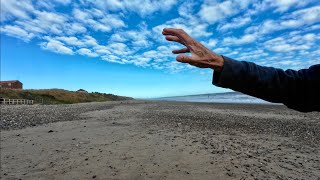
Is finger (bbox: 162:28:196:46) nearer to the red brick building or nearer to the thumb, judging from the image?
the thumb

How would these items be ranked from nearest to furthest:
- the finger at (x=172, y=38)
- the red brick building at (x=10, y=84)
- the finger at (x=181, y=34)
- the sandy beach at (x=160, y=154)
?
the finger at (x=181, y=34)
the finger at (x=172, y=38)
the sandy beach at (x=160, y=154)
the red brick building at (x=10, y=84)

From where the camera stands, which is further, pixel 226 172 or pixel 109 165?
pixel 109 165

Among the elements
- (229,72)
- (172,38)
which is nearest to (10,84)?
(172,38)

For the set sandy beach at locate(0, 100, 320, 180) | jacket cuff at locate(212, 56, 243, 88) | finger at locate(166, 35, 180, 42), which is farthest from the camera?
sandy beach at locate(0, 100, 320, 180)

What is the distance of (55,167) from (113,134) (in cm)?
480

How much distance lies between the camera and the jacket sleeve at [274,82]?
2025 mm

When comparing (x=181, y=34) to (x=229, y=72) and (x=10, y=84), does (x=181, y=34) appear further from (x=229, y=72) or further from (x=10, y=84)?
(x=10, y=84)

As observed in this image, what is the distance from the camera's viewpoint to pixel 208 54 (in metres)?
2.03

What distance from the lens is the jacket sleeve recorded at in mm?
2025

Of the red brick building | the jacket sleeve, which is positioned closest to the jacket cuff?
the jacket sleeve

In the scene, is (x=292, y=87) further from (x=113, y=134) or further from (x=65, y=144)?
(x=113, y=134)

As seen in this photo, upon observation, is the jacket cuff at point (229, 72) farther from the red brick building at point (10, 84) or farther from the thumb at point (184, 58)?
the red brick building at point (10, 84)

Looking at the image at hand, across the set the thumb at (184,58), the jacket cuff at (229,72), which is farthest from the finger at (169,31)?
the jacket cuff at (229,72)

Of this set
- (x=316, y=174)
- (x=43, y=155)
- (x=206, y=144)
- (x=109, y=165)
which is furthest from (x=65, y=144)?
(x=316, y=174)
